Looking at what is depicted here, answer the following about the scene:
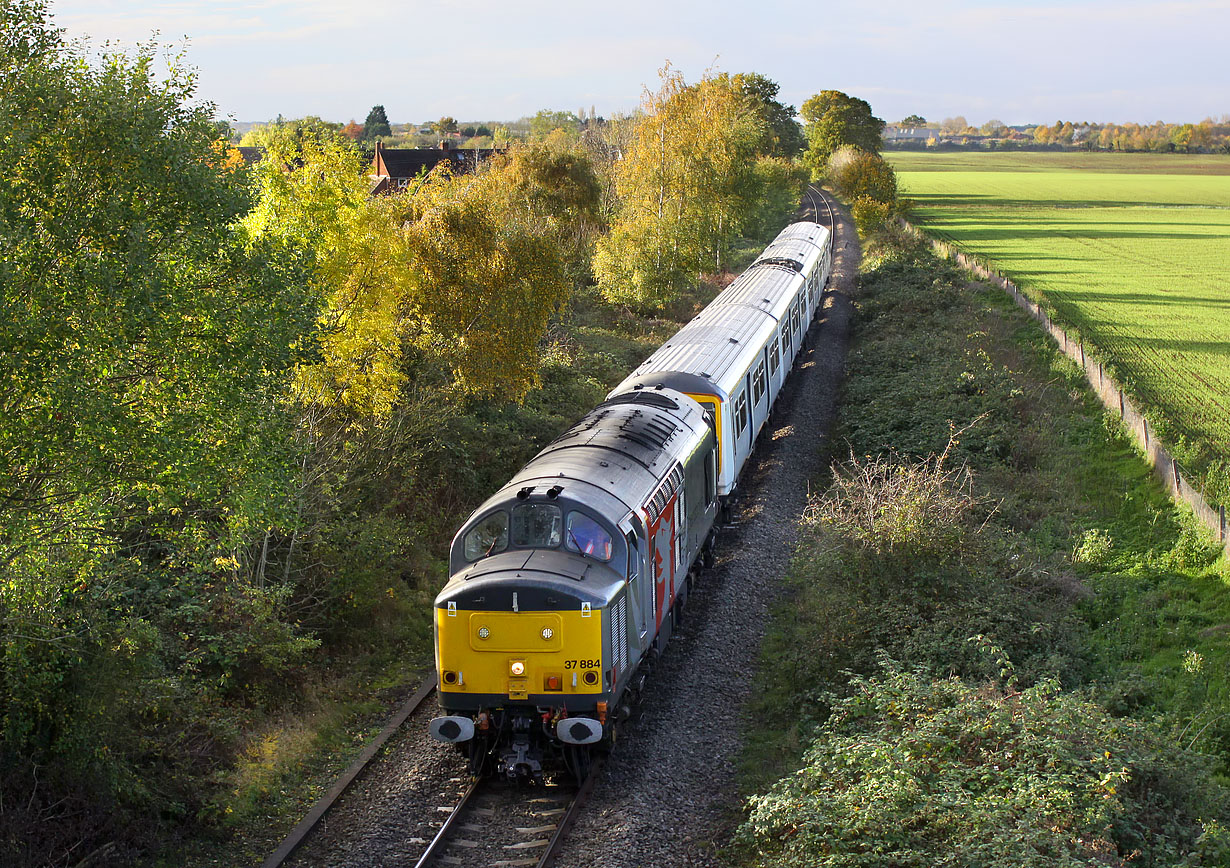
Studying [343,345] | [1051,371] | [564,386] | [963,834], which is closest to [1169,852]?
[963,834]

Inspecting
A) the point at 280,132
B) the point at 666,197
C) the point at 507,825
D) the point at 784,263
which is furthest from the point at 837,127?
the point at 507,825

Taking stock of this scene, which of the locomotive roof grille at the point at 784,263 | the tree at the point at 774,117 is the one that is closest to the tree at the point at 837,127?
the tree at the point at 774,117

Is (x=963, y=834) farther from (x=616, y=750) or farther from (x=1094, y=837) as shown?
(x=616, y=750)

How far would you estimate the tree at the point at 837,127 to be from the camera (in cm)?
10131

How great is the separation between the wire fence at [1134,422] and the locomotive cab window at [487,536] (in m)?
11.9

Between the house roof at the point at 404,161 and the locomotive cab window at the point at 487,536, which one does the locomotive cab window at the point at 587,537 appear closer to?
the locomotive cab window at the point at 487,536

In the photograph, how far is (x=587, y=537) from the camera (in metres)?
11.7

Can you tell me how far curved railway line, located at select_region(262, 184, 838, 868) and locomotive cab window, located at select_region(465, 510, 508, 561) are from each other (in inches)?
103

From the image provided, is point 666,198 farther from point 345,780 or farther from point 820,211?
point 820,211

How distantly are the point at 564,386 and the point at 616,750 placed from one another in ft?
55.4

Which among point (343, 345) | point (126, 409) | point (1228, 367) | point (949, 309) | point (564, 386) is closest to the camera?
point (126, 409)

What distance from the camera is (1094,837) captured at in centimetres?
848

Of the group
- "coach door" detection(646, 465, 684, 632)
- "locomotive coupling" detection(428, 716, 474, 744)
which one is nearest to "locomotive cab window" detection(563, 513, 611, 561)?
"coach door" detection(646, 465, 684, 632)

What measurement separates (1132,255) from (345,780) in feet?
202
